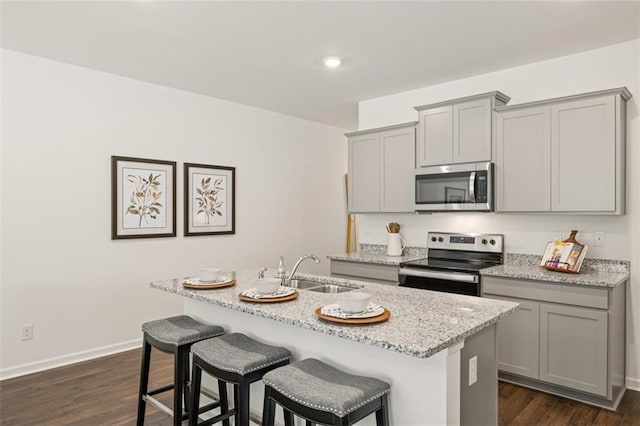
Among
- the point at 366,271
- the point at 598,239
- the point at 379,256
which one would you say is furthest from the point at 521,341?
the point at 379,256

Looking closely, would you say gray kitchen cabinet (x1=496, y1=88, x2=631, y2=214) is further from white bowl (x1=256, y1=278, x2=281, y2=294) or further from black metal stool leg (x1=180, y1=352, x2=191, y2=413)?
black metal stool leg (x1=180, y1=352, x2=191, y2=413)

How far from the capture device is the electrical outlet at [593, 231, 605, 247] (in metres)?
3.29

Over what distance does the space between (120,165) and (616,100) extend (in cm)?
410

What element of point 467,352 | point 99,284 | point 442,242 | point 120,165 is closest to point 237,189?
point 120,165

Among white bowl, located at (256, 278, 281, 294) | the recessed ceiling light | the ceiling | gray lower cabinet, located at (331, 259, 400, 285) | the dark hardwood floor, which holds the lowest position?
the dark hardwood floor

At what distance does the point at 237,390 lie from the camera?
195cm

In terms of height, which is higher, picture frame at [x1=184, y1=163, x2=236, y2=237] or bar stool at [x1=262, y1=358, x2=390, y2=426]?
picture frame at [x1=184, y1=163, x2=236, y2=237]

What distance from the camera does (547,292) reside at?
119 inches

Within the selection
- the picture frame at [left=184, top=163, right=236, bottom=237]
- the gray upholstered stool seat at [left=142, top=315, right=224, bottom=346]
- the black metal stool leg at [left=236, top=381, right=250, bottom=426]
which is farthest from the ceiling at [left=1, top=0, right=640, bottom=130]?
the black metal stool leg at [left=236, top=381, right=250, bottom=426]

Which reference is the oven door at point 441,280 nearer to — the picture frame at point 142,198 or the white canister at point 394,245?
the white canister at point 394,245

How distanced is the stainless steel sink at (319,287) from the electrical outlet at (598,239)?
206 centimetres

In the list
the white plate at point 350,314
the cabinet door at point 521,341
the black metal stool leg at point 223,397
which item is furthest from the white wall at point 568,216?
the black metal stool leg at point 223,397

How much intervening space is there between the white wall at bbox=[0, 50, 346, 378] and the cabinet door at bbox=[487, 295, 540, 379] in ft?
9.65

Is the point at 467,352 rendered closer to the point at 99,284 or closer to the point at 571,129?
the point at 571,129
